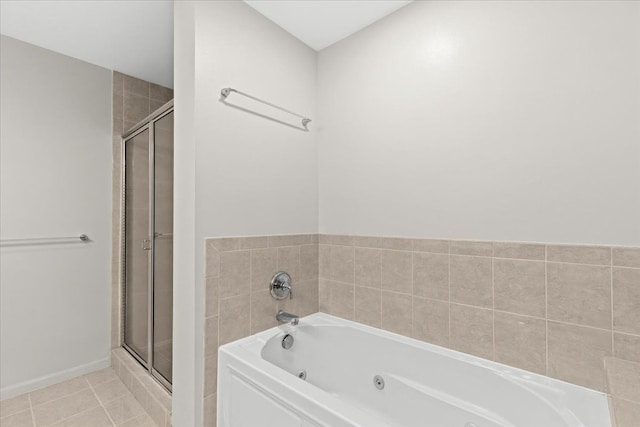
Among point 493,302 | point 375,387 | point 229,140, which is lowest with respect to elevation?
point 375,387

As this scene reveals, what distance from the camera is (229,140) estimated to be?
1.58 m

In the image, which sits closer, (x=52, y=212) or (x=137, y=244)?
(x=52, y=212)

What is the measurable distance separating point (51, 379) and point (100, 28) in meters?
2.56

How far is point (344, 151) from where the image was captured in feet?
6.48

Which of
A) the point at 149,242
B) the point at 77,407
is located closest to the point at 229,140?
the point at 149,242

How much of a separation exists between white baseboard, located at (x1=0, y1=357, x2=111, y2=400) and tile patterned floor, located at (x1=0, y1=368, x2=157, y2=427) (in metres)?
0.04

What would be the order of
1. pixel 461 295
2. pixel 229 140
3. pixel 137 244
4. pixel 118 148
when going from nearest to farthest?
pixel 461 295 < pixel 229 140 < pixel 137 244 < pixel 118 148

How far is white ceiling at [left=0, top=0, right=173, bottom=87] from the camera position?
1.81m

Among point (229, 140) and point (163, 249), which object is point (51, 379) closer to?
point (163, 249)

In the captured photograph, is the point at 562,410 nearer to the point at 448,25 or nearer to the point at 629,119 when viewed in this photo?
the point at 629,119

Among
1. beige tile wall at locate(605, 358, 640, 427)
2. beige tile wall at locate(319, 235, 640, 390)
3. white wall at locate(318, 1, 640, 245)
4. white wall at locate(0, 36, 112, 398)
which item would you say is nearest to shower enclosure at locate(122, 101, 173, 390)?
white wall at locate(0, 36, 112, 398)

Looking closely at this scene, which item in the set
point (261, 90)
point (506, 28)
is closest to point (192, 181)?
point (261, 90)

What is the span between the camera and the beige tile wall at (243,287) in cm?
147

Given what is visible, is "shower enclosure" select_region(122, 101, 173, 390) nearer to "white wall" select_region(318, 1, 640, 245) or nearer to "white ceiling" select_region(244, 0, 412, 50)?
"white ceiling" select_region(244, 0, 412, 50)
